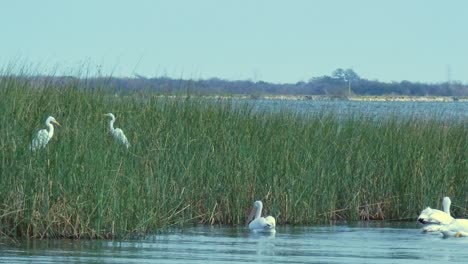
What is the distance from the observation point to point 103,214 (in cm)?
1403

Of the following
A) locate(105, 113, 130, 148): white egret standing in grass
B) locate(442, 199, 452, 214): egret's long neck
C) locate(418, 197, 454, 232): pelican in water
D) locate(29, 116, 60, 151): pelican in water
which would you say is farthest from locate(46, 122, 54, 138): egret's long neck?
locate(442, 199, 452, 214): egret's long neck

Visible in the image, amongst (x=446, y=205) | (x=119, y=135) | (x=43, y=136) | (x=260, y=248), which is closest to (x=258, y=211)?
(x=260, y=248)

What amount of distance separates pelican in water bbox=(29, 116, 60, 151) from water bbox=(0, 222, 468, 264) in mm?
1151

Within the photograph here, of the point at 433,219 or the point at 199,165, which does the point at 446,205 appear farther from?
the point at 199,165

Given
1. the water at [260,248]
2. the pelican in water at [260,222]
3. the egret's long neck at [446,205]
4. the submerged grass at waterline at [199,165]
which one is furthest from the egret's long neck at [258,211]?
the egret's long neck at [446,205]

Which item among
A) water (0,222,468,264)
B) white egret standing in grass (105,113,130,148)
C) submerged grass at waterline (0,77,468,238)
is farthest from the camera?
white egret standing in grass (105,113,130,148)

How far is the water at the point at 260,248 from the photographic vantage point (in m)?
13.2

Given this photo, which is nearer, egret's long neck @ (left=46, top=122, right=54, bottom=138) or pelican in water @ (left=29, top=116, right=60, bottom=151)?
pelican in water @ (left=29, top=116, right=60, bottom=151)

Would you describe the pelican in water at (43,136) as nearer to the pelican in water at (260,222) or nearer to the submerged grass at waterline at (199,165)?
the submerged grass at waterline at (199,165)

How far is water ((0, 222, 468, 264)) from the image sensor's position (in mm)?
13234

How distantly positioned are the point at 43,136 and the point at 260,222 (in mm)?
2644

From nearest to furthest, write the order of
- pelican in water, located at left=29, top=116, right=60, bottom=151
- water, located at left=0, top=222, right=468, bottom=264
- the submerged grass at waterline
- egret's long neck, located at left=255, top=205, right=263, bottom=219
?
water, located at left=0, top=222, right=468, bottom=264 < the submerged grass at waterline < pelican in water, located at left=29, top=116, right=60, bottom=151 < egret's long neck, located at left=255, top=205, right=263, bottom=219

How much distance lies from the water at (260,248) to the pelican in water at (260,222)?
0.32 ft

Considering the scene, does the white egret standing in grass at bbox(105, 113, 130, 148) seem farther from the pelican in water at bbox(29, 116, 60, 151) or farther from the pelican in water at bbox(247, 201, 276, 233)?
the pelican in water at bbox(247, 201, 276, 233)
